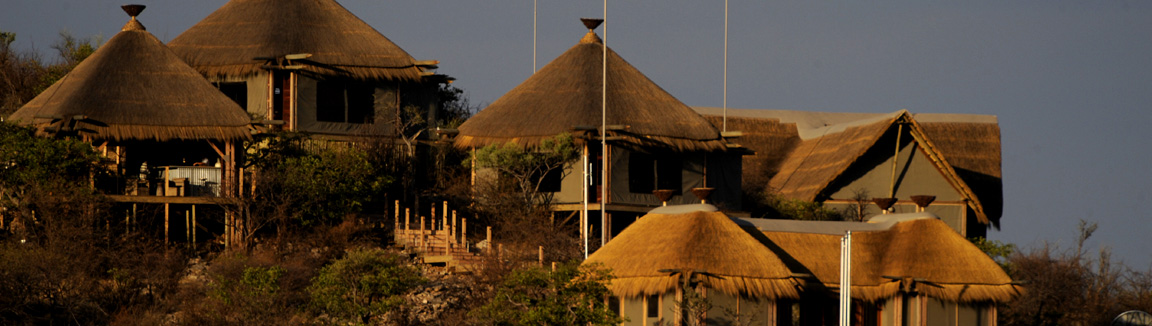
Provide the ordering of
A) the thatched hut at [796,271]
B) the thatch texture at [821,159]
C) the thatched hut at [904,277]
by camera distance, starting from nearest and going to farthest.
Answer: the thatched hut at [796,271] < the thatched hut at [904,277] < the thatch texture at [821,159]

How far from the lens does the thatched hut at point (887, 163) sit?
43.5 m

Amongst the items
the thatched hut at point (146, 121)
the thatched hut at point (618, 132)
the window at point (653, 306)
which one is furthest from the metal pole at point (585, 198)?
the thatched hut at point (146, 121)

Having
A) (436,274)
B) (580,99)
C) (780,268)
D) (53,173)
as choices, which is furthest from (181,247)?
(780,268)

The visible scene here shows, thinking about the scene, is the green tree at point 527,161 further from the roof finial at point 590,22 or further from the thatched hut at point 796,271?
the thatched hut at point 796,271

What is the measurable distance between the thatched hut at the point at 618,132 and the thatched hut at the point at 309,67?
2288 mm

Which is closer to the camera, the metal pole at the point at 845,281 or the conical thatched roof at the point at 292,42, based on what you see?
the metal pole at the point at 845,281

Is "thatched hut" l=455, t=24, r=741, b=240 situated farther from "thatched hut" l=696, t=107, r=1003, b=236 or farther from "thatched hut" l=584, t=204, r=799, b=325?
"thatched hut" l=584, t=204, r=799, b=325

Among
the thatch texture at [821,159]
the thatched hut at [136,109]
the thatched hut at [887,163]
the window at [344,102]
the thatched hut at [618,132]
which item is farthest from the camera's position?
the thatched hut at [887,163]

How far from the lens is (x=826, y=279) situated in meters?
31.9

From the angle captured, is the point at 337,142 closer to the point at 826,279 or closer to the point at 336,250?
the point at 336,250

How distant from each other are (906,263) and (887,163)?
12.2 metres

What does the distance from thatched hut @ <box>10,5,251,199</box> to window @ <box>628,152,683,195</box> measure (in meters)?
8.51

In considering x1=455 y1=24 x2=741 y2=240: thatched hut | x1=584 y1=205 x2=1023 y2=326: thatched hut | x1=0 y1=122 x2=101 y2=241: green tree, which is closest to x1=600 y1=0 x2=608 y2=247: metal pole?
x1=455 y1=24 x2=741 y2=240: thatched hut

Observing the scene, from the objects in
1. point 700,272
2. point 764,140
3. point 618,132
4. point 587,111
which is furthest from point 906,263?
point 764,140
